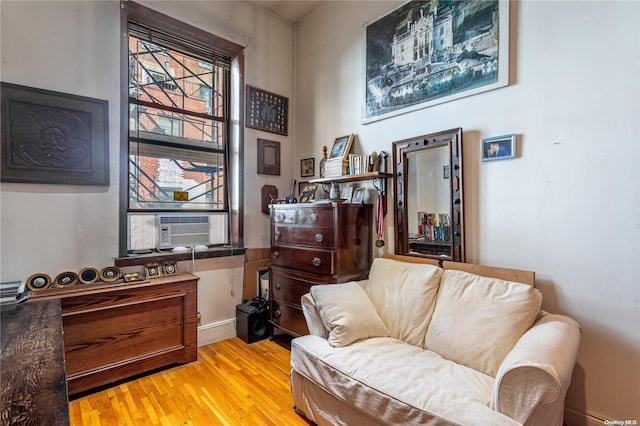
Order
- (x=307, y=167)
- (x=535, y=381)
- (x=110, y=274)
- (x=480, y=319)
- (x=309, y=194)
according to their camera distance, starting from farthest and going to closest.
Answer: (x=307, y=167), (x=309, y=194), (x=110, y=274), (x=480, y=319), (x=535, y=381)

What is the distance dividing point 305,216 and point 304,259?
35 centimetres

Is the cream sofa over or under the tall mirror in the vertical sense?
under

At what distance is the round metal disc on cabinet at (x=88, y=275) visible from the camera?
207 centimetres

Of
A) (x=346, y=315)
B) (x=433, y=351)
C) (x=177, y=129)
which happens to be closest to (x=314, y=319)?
(x=346, y=315)

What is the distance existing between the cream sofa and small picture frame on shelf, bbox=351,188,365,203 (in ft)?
2.26

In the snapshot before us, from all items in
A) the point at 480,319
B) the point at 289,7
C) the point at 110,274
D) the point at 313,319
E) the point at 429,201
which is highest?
the point at 289,7

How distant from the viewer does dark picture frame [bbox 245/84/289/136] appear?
3035mm

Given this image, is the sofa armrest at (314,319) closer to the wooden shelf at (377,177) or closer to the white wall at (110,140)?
the wooden shelf at (377,177)

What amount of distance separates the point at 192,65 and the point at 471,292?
3.01 m

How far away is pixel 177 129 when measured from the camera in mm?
2734

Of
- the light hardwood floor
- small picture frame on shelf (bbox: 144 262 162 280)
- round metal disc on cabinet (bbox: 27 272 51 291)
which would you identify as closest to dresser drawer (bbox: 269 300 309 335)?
the light hardwood floor

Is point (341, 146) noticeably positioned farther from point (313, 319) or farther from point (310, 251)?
point (313, 319)

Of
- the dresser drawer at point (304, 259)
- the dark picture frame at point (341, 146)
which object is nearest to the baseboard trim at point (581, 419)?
the dresser drawer at point (304, 259)

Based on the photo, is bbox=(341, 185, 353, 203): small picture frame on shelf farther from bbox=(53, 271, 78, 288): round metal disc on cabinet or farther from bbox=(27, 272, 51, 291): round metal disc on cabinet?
bbox=(27, 272, 51, 291): round metal disc on cabinet
